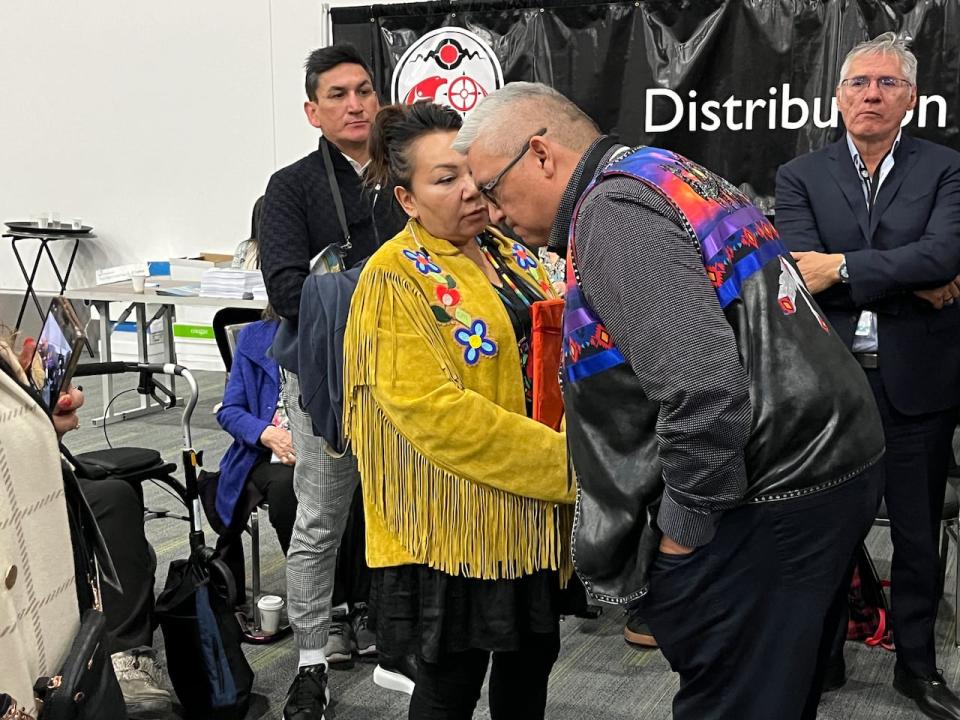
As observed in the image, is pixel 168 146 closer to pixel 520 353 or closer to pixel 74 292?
pixel 74 292

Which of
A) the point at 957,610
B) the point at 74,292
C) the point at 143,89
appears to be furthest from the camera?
the point at 143,89

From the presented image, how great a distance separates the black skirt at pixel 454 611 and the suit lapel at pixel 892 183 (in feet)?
4.51

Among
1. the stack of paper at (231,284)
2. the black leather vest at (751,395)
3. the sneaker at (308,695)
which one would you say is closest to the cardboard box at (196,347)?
the stack of paper at (231,284)

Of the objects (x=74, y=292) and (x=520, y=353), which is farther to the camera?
(x=74, y=292)

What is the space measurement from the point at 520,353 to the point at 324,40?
5069 mm

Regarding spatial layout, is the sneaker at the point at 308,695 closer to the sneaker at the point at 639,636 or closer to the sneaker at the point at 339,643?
the sneaker at the point at 339,643

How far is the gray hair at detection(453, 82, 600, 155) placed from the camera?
5.19ft

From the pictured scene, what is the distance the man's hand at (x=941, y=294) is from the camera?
2.67m

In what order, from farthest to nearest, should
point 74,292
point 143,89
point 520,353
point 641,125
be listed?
point 143,89, point 74,292, point 641,125, point 520,353

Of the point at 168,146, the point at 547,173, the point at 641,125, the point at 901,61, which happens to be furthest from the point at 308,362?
the point at 168,146

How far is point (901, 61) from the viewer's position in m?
2.76

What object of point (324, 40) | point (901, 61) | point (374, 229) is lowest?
point (374, 229)

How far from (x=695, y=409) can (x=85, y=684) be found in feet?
2.84

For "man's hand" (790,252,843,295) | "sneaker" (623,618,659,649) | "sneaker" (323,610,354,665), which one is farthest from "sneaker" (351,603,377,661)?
"man's hand" (790,252,843,295)
